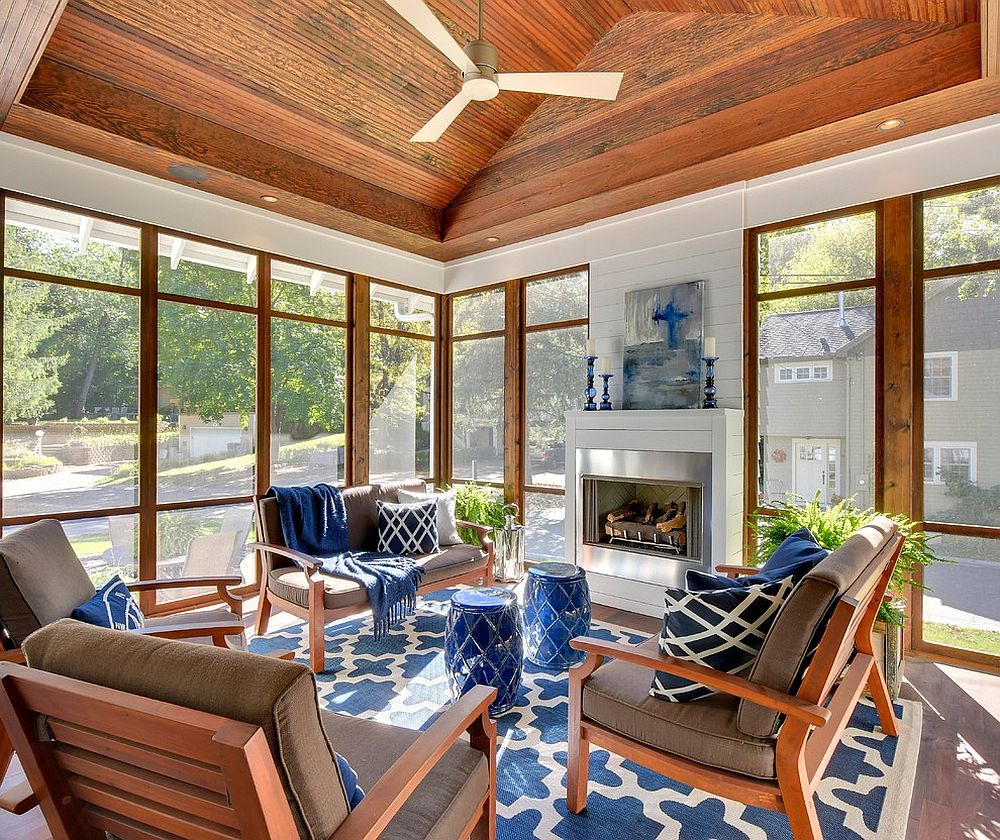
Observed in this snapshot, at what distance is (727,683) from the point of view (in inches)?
65.0

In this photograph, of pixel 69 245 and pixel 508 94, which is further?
pixel 508 94

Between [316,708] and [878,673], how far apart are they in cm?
251

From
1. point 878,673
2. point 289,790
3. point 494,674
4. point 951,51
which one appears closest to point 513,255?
point 951,51

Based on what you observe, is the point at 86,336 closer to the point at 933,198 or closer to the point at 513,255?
the point at 513,255

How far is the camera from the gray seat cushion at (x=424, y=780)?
1.39 m

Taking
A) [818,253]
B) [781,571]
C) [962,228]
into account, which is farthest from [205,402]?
[962,228]

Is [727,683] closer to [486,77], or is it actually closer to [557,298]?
[486,77]

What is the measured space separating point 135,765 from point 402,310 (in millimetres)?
4940

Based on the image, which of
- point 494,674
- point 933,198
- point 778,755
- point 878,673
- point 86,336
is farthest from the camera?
point 86,336

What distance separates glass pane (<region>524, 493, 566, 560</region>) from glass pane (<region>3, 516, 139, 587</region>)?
309cm

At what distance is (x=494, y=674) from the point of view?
2.76 m

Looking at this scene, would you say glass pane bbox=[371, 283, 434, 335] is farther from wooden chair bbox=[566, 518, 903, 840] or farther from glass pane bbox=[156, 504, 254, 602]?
wooden chair bbox=[566, 518, 903, 840]

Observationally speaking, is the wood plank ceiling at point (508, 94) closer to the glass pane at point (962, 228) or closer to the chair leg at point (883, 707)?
the glass pane at point (962, 228)

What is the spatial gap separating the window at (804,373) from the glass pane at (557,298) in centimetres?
170
